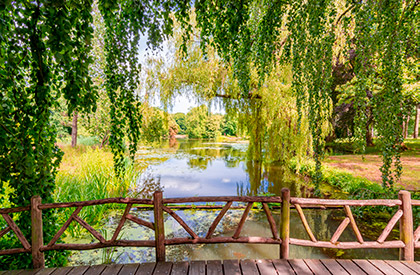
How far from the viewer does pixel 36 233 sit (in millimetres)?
2457

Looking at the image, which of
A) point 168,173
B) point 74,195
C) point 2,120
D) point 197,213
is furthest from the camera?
point 168,173

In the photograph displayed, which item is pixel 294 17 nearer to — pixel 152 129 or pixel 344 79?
pixel 152 129

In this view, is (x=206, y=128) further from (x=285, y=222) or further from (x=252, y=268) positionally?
(x=252, y=268)

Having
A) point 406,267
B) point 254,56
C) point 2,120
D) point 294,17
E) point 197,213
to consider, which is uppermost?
point 294,17

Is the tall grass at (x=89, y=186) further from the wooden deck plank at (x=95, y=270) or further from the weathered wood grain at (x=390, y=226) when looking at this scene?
the weathered wood grain at (x=390, y=226)

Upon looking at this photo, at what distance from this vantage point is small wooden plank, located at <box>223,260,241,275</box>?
2.30m

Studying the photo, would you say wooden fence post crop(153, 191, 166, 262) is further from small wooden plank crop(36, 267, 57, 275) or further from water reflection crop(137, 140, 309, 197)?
water reflection crop(137, 140, 309, 197)

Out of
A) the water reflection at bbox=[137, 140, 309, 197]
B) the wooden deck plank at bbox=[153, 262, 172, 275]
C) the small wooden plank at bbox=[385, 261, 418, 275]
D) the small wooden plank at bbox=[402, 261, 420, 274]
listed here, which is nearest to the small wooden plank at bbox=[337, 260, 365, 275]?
the small wooden plank at bbox=[385, 261, 418, 275]

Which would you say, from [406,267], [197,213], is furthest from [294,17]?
[197,213]

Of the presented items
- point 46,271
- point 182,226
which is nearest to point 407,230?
point 182,226

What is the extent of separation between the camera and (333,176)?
8.43 m

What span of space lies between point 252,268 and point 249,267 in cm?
4

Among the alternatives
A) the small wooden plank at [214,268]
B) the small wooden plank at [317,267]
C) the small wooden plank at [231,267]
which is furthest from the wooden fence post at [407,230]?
the small wooden plank at [214,268]

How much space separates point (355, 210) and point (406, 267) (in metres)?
2.83
